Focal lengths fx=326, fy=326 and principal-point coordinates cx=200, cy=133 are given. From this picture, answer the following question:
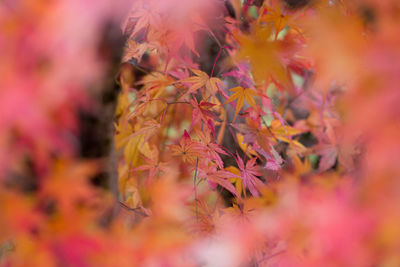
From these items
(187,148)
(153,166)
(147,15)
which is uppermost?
(147,15)

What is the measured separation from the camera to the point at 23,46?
0.49 meters

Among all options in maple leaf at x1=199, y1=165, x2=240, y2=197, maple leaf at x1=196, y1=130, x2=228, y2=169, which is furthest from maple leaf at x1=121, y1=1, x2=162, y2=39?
maple leaf at x1=199, y1=165, x2=240, y2=197

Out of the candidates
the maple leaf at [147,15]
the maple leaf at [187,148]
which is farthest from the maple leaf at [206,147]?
the maple leaf at [147,15]

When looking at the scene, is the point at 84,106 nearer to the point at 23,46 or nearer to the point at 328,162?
the point at 23,46

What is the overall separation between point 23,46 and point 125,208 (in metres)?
0.63

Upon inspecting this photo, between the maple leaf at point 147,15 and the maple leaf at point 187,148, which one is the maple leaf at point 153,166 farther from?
the maple leaf at point 147,15

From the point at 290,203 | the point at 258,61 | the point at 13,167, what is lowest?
the point at 290,203

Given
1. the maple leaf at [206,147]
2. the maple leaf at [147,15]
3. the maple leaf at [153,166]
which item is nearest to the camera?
the maple leaf at [147,15]

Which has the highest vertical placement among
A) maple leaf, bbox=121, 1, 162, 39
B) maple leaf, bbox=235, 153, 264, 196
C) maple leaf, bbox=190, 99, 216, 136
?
maple leaf, bbox=121, 1, 162, 39

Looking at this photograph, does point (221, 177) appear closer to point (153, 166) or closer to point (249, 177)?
point (249, 177)

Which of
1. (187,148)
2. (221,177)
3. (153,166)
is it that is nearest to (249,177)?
(221,177)

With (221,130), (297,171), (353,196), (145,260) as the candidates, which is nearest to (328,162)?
(297,171)

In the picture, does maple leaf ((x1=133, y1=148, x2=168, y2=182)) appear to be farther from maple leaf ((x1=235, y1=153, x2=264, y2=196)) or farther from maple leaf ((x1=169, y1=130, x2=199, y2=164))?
maple leaf ((x1=235, y1=153, x2=264, y2=196))

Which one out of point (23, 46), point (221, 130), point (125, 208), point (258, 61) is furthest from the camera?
point (221, 130)
